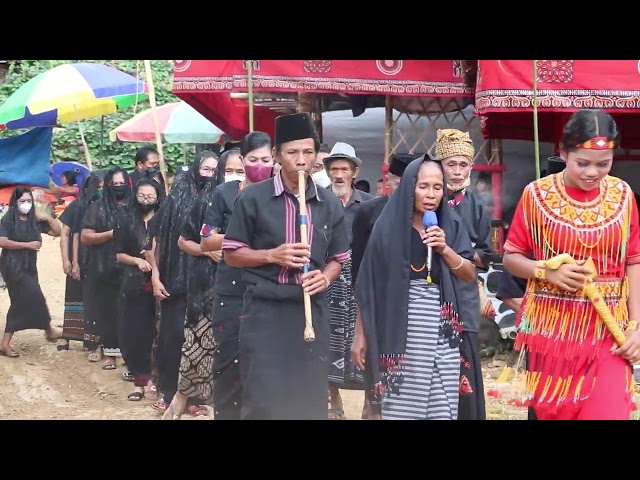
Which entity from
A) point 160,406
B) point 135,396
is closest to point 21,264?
point 135,396

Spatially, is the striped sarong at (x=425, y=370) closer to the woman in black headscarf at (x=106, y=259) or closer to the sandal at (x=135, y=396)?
the sandal at (x=135, y=396)

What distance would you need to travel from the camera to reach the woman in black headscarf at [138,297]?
9.65m

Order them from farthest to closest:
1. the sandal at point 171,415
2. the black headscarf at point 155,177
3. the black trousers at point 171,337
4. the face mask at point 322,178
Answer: the black headscarf at point 155,177 < the face mask at point 322,178 < the black trousers at point 171,337 < the sandal at point 171,415

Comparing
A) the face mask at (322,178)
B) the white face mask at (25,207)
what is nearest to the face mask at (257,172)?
the face mask at (322,178)

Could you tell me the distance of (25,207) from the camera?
38.7 ft

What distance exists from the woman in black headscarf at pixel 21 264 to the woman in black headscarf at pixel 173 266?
11.7 ft

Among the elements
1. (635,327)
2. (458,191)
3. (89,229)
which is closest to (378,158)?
(89,229)

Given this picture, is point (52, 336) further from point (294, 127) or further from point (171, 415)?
point (294, 127)

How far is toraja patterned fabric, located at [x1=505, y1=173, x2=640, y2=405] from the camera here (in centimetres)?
533

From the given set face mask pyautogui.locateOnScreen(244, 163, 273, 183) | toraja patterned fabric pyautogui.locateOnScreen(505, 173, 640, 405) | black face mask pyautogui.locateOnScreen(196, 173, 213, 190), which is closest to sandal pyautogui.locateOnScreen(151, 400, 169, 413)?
black face mask pyautogui.locateOnScreen(196, 173, 213, 190)

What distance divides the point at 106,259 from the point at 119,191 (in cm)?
69

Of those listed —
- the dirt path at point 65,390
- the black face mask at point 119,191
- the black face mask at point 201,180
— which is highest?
the black face mask at point 201,180

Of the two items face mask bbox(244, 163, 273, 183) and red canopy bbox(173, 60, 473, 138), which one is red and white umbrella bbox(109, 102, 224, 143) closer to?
red canopy bbox(173, 60, 473, 138)

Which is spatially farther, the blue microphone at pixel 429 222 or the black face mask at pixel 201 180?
the black face mask at pixel 201 180
